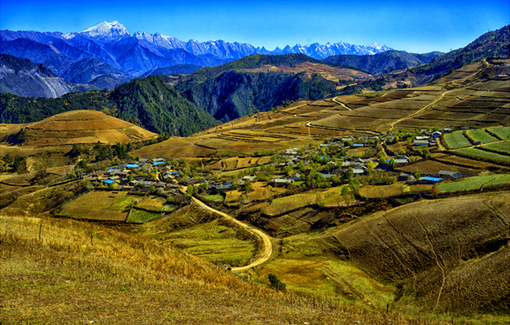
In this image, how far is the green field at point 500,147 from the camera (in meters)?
72.5

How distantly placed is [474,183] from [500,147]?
101ft

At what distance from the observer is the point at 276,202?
209ft

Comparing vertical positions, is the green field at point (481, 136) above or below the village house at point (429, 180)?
above

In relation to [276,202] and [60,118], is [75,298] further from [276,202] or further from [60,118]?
[60,118]

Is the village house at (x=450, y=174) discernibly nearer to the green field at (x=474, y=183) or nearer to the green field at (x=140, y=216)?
the green field at (x=474, y=183)

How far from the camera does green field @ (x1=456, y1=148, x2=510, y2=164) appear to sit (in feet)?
221

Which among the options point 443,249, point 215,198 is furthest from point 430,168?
point 215,198

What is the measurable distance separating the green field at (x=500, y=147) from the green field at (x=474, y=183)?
2037 centimetres

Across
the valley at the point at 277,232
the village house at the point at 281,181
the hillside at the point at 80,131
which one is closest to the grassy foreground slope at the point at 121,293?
the valley at the point at 277,232

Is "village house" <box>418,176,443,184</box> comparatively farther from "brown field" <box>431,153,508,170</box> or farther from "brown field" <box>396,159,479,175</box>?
"brown field" <box>431,153,508,170</box>

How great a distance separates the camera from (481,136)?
292 ft

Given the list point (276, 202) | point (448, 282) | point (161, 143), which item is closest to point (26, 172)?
point (161, 143)

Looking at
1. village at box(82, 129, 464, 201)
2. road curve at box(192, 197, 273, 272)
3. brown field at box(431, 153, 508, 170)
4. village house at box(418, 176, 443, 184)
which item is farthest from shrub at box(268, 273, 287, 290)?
brown field at box(431, 153, 508, 170)

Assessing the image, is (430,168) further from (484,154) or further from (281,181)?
(281,181)
